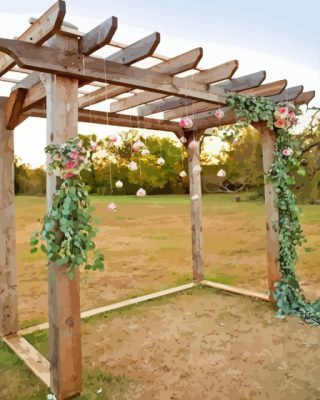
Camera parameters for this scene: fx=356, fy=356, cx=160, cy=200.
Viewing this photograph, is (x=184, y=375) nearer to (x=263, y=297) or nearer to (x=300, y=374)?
(x=300, y=374)

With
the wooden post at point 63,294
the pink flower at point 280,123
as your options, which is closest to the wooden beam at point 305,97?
the pink flower at point 280,123

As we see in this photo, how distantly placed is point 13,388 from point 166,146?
2781 cm

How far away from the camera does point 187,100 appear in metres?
4.34

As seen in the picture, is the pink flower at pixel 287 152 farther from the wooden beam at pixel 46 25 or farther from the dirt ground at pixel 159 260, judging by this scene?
the wooden beam at pixel 46 25

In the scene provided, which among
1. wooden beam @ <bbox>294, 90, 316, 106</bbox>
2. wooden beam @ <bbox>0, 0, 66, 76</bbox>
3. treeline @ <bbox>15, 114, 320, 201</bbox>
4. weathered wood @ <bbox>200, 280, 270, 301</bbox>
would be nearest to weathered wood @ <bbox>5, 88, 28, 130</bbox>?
wooden beam @ <bbox>0, 0, 66, 76</bbox>

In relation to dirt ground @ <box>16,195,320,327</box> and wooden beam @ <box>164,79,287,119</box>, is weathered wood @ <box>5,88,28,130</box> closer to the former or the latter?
wooden beam @ <box>164,79,287,119</box>

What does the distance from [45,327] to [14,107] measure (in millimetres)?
2405

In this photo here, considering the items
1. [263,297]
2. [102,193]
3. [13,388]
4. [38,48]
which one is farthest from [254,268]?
[102,193]

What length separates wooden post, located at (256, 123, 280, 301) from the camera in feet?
14.4

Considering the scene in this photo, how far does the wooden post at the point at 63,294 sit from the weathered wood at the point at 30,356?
0.30m

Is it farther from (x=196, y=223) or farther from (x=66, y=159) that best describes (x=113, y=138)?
(x=196, y=223)

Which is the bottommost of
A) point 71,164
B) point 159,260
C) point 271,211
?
point 159,260

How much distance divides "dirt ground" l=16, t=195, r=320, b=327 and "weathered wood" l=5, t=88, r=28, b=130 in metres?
2.34

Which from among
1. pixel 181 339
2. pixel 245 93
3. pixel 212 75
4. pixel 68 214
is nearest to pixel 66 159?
pixel 68 214
